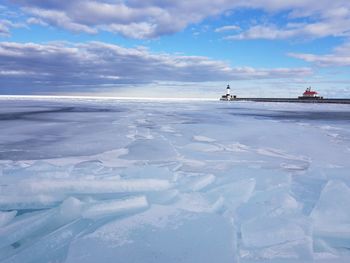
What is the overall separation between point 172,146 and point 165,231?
3480 mm

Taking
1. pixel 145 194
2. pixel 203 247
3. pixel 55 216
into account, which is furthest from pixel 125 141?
pixel 203 247

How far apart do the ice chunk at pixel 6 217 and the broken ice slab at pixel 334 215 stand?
211cm

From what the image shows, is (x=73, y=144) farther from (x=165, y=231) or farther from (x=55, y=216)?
(x=165, y=231)

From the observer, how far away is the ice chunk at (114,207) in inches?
91.7

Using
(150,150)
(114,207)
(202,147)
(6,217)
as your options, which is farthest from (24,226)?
(202,147)

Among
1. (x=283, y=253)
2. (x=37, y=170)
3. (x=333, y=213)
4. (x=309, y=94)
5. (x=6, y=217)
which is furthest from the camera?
(x=309, y=94)

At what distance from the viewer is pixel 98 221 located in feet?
7.55

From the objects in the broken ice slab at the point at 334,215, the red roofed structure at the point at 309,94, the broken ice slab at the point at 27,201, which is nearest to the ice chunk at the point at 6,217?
the broken ice slab at the point at 27,201

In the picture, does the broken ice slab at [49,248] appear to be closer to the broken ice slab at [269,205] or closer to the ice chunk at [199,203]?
the ice chunk at [199,203]

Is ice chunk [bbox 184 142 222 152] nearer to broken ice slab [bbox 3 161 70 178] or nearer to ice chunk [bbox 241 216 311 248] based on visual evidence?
broken ice slab [bbox 3 161 70 178]

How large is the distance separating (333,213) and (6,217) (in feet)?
7.74

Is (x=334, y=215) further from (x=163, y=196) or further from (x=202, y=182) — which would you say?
(x=163, y=196)

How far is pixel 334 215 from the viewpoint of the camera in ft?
7.76

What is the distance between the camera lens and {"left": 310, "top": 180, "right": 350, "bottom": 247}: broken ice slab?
2.12m
